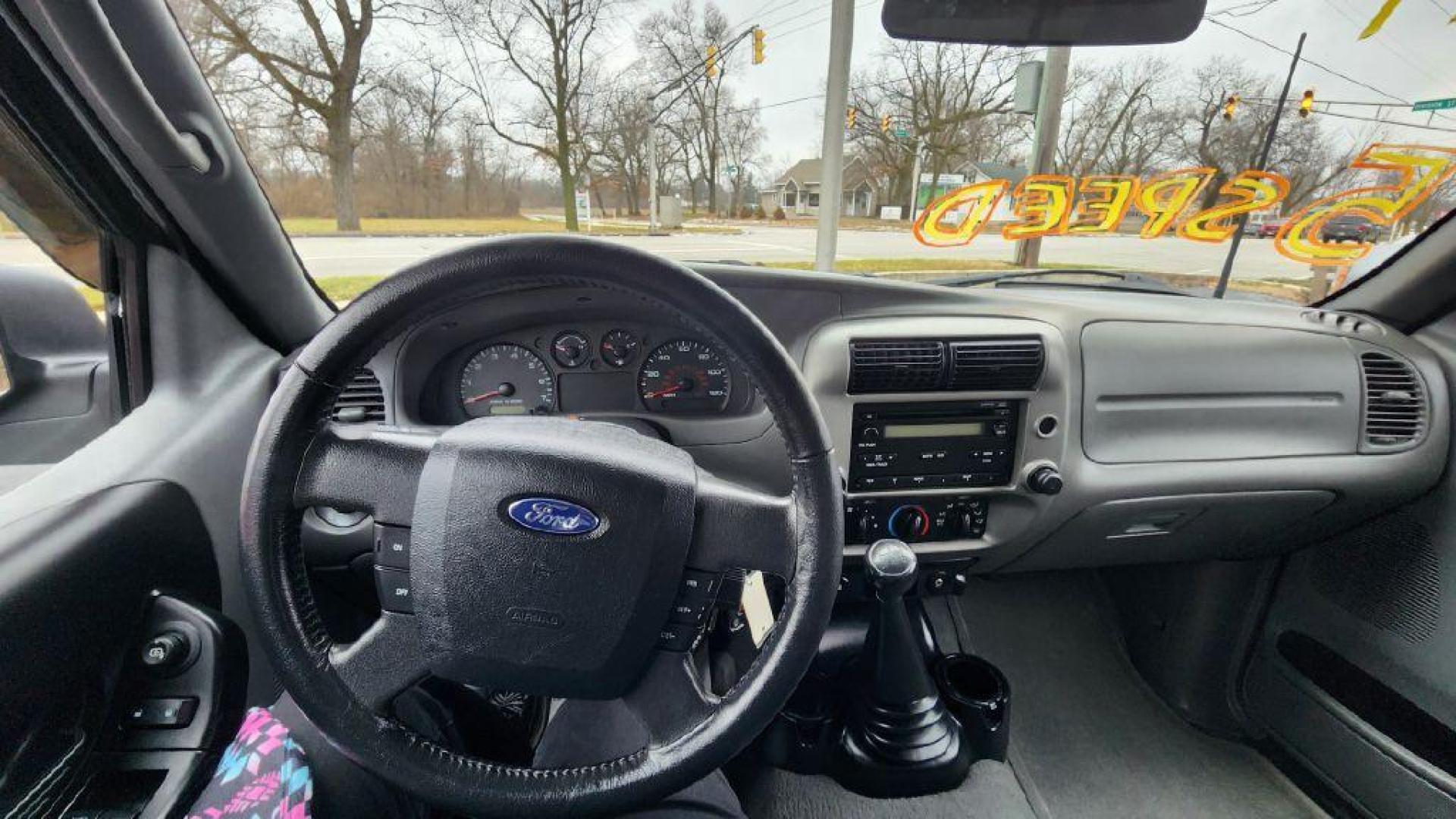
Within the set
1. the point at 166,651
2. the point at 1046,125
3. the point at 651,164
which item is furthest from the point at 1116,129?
the point at 166,651

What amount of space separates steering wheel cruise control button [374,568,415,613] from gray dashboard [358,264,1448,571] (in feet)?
2.75

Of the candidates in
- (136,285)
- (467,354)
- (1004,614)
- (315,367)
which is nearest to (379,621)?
(315,367)

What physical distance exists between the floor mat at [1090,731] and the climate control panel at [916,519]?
80cm

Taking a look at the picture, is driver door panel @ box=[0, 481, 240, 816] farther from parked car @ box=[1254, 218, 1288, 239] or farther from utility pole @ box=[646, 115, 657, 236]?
parked car @ box=[1254, 218, 1288, 239]

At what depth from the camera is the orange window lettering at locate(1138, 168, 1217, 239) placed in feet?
6.17

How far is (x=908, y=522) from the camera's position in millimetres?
1830

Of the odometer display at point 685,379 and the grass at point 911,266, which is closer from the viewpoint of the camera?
the odometer display at point 685,379

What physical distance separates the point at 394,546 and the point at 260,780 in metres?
0.46

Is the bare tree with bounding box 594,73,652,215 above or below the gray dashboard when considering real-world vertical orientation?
above

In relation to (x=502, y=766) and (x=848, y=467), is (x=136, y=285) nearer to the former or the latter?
(x=502, y=766)

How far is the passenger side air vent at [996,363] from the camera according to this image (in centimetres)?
172

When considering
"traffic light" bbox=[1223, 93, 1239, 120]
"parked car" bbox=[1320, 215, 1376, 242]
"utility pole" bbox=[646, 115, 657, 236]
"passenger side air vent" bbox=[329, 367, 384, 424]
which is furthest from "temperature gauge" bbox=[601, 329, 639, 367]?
"parked car" bbox=[1320, 215, 1376, 242]

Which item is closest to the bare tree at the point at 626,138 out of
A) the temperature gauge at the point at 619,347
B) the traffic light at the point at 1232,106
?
the temperature gauge at the point at 619,347

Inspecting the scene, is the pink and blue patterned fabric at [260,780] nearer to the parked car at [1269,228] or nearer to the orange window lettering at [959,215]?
the orange window lettering at [959,215]
